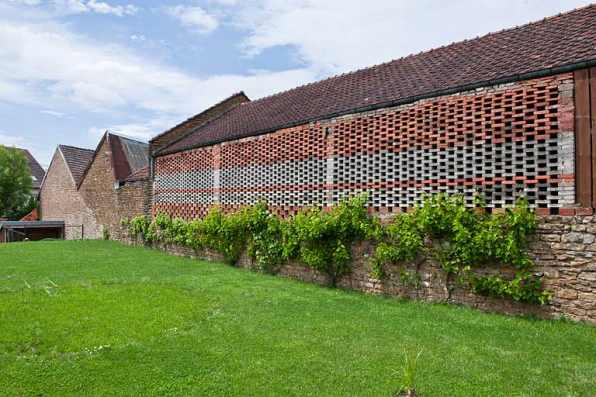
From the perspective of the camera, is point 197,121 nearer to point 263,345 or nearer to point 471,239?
point 471,239

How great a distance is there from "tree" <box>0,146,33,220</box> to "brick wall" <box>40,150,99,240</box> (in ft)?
9.49

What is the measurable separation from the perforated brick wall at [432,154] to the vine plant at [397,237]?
0.34 m

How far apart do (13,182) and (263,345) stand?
32.6m

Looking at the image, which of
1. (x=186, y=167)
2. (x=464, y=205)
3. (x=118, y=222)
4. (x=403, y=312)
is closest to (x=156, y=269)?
(x=186, y=167)

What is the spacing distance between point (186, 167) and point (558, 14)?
11205mm

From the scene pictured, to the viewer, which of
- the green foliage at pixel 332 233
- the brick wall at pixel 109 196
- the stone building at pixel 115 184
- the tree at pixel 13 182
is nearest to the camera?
the green foliage at pixel 332 233

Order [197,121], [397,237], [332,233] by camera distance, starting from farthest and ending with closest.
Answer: [197,121], [332,233], [397,237]

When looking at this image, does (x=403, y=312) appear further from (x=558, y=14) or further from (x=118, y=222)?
(x=118, y=222)

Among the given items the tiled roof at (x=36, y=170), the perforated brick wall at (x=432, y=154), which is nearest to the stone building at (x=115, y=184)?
the perforated brick wall at (x=432, y=154)

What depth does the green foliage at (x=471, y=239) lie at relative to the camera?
5977 mm

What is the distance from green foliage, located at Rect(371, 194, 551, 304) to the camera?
598cm

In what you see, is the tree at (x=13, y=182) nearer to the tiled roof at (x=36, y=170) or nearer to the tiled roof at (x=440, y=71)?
the tiled roof at (x=36, y=170)

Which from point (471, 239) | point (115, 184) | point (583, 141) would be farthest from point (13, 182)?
point (583, 141)

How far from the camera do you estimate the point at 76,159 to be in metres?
26.1
